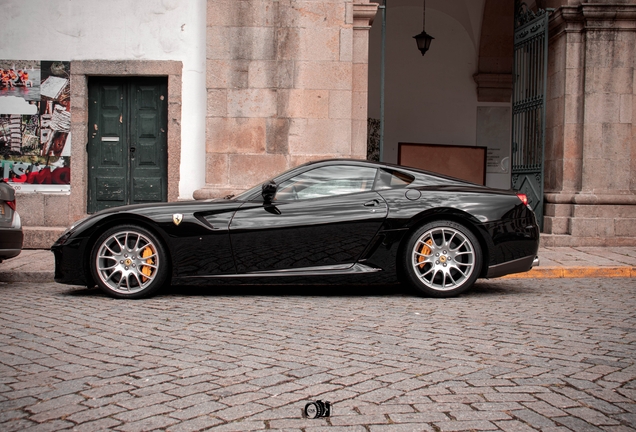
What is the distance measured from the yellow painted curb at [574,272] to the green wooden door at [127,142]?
5.91m

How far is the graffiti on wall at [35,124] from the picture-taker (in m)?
11.0

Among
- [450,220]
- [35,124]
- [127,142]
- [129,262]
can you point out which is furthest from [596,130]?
[35,124]

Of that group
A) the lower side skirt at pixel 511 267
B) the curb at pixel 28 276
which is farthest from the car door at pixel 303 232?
the curb at pixel 28 276

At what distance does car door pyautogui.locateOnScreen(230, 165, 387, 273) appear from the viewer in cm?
606

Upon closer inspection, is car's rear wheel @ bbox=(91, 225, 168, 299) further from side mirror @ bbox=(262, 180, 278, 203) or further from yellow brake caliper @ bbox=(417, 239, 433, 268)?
yellow brake caliper @ bbox=(417, 239, 433, 268)

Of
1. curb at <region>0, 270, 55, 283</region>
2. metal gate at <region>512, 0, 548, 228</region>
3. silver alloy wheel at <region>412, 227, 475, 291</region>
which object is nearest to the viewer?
silver alloy wheel at <region>412, 227, 475, 291</region>

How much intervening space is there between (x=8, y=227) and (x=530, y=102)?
8.57 m

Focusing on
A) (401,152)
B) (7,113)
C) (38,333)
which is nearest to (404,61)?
(401,152)

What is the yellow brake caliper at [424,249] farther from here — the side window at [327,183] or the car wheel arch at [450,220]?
the side window at [327,183]

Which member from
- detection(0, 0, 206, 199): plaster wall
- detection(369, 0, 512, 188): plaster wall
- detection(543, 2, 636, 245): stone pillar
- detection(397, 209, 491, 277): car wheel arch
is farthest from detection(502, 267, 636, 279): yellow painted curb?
detection(369, 0, 512, 188): plaster wall

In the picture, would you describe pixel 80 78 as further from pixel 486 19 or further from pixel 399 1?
pixel 486 19

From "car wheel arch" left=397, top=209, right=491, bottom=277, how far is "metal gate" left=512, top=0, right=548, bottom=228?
534 cm

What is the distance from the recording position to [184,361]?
3896mm

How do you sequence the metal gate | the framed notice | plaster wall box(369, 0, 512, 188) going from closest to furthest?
the metal gate < the framed notice < plaster wall box(369, 0, 512, 188)
